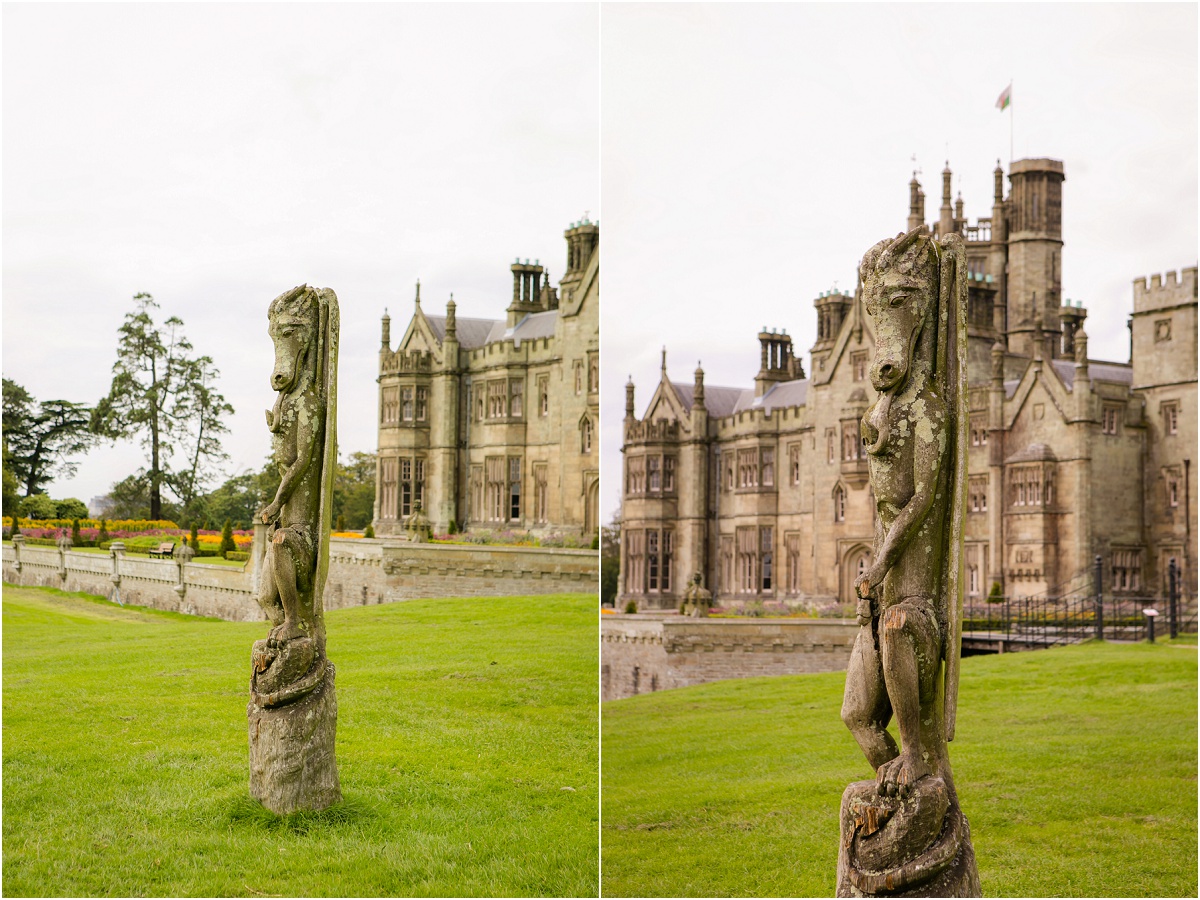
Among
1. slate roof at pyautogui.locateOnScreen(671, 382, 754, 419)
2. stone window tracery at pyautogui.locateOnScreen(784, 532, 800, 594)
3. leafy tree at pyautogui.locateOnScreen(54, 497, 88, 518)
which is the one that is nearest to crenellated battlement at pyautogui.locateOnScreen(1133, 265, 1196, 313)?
slate roof at pyautogui.locateOnScreen(671, 382, 754, 419)

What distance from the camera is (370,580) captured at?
17.6 meters

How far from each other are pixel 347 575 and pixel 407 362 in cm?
1001

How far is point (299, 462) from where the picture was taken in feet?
22.8

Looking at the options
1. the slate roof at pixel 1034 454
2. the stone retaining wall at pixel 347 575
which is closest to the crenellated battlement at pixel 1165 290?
the slate roof at pixel 1034 454

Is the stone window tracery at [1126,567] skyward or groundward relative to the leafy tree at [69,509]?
groundward

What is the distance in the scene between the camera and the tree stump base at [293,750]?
23.1ft

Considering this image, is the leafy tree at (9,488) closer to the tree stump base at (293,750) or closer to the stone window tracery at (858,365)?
the tree stump base at (293,750)

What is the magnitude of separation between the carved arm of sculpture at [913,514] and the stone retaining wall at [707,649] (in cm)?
821

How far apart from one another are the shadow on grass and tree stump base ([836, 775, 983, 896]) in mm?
3870

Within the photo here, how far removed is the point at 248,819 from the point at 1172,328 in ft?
77.4

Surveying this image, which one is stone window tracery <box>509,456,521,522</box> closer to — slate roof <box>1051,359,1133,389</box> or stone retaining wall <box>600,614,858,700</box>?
stone retaining wall <box>600,614,858,700</box>

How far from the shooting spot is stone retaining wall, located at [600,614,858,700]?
14414 mm

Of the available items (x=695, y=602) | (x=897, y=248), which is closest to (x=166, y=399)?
(x=695, y=602)

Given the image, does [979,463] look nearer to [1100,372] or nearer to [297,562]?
[1100,372]
